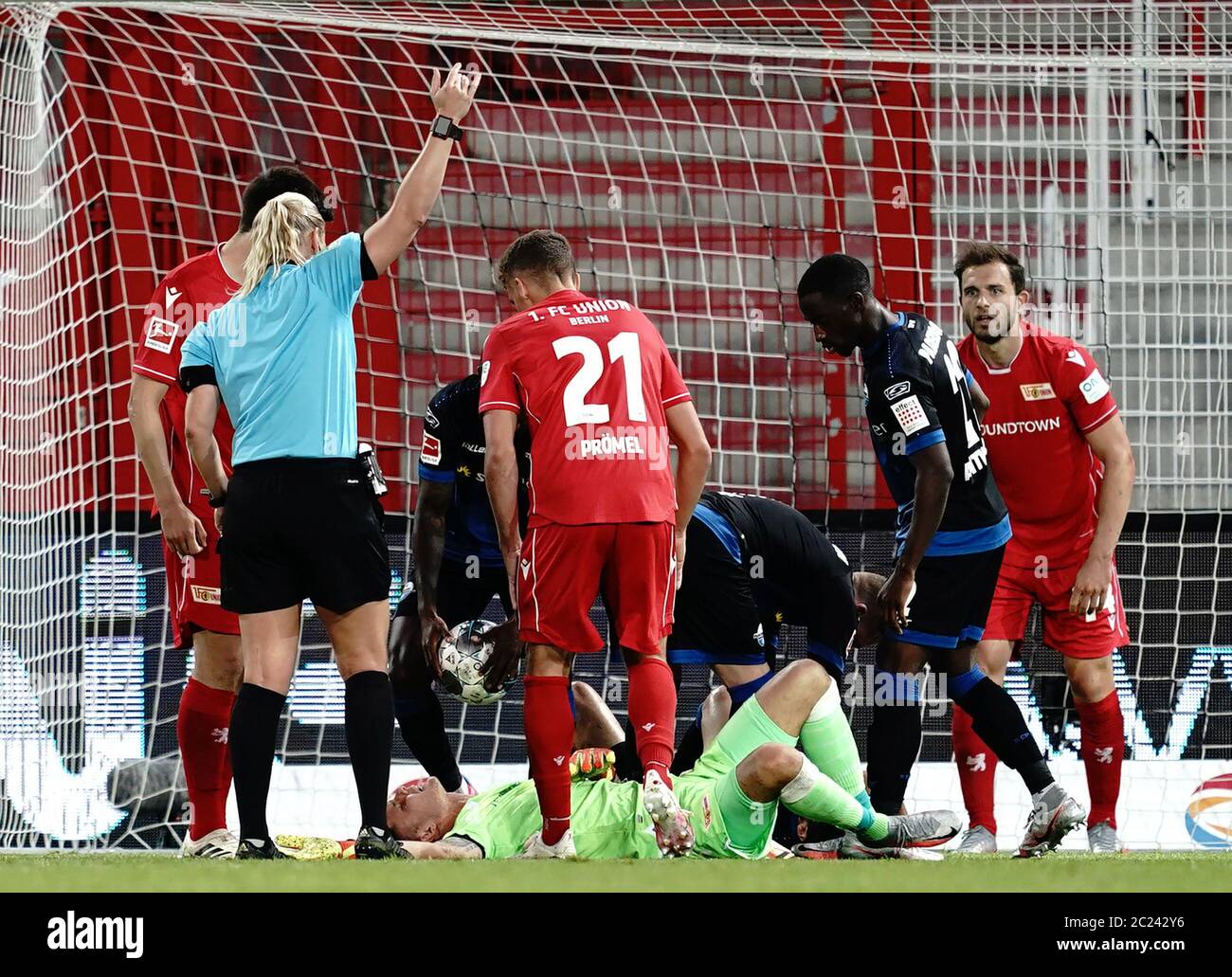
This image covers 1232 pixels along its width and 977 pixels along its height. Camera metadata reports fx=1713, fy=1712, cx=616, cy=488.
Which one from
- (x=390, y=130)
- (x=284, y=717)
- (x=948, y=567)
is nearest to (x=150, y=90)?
(x=390, y=130)

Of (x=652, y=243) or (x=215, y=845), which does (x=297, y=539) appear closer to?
(x=215, y=845)

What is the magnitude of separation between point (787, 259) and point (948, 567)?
3.23m

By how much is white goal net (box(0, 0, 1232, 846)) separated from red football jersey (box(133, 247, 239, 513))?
118 centimetres

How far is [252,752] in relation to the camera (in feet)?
13.8

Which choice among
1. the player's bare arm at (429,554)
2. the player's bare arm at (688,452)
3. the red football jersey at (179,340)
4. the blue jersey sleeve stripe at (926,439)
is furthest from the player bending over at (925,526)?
the red football jersey at (179,340)

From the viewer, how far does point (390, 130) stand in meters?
8.45

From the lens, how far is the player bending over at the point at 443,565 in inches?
216

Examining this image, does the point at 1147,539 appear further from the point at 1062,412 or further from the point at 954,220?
the point at 954,220

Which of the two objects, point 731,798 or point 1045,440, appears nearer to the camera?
point 731,798

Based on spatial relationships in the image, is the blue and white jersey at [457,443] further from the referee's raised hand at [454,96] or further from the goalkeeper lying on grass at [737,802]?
the referee's raised hand at [454,96]

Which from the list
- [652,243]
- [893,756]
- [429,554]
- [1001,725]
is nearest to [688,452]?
[429,554]

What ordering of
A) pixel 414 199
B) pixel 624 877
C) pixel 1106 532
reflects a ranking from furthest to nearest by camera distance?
pixel 1106 532 → pixel 414 199 → pixel 624 877

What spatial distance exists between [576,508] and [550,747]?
62 cm

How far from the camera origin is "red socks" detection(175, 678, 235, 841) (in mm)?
4973
